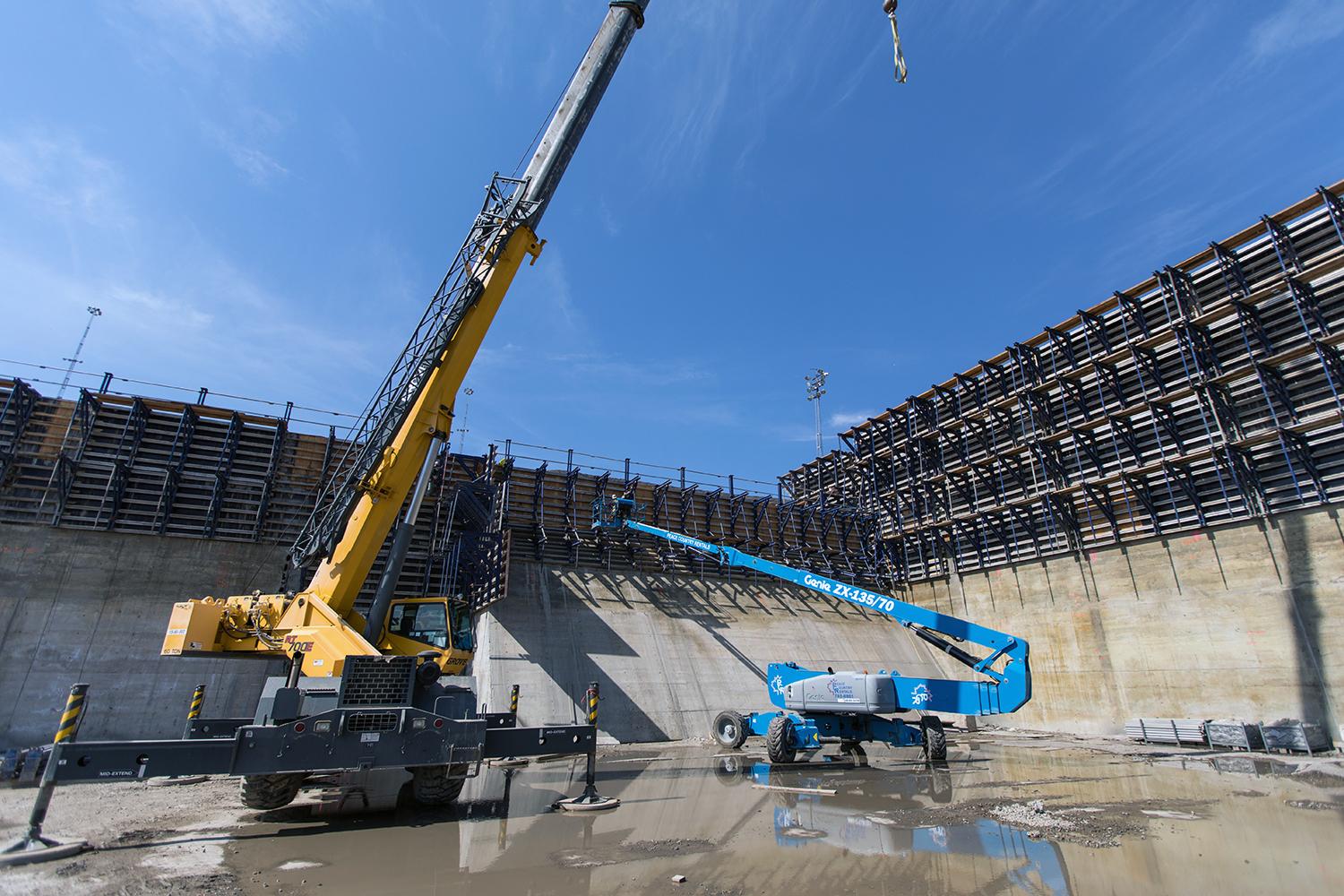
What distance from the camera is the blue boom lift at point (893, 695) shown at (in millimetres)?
14078

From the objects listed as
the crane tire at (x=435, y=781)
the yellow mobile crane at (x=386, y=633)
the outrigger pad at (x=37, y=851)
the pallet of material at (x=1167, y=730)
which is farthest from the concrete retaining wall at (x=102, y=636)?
the pallet of material at (x=1167, y=730)

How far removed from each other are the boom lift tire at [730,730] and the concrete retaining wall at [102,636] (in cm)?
1293

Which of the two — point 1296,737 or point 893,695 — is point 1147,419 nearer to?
point 1296,737

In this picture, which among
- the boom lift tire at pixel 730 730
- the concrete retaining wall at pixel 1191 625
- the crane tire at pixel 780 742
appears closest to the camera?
the crane tire at pixel 780 742

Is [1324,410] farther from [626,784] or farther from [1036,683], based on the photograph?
[626,784]

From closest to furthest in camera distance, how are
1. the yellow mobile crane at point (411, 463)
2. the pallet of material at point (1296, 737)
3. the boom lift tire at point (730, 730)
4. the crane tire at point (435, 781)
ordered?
1. the crane tire at point (435, 781)
2. the yellow mobile crane at point (411, 463)
3. the pallet of material at point (1296, 737)
4. the boom lift tire at point (730, 730)

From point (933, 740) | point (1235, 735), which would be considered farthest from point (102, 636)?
point (1235, 735)

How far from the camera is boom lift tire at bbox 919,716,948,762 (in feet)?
49.2

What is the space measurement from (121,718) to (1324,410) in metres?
35.1

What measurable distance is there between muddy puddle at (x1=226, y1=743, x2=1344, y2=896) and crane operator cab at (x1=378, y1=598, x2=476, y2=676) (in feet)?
7.69

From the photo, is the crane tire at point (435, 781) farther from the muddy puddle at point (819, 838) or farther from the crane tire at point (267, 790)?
the crane tire at point (267, 790)

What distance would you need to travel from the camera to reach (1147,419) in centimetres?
2350

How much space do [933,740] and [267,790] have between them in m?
13.4

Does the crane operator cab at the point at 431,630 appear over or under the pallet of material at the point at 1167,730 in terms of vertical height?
over
